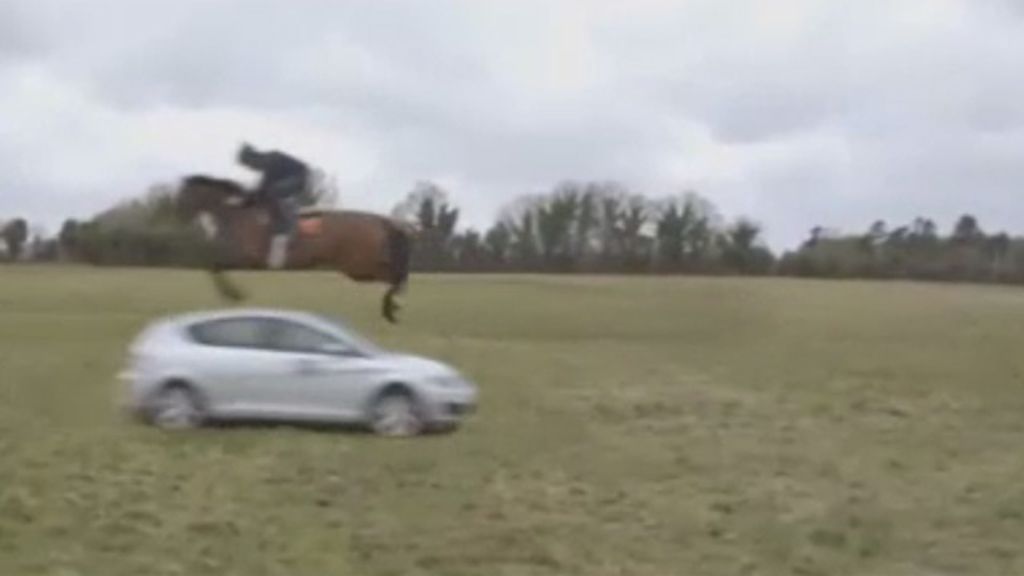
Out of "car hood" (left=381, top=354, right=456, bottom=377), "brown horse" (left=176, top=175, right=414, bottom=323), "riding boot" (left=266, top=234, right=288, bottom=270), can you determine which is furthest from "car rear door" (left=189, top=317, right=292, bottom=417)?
"riding boot" (left=266, top=234, right=288, bottom=270)

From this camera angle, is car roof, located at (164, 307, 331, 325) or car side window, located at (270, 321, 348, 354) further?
car roof, located at (164, 307, 331, 325)

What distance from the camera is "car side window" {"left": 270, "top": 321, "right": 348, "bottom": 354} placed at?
22.7 meters

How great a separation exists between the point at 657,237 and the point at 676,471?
6120mm

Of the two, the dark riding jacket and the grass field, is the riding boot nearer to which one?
the dark riding jacket

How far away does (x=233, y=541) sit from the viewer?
583 inches

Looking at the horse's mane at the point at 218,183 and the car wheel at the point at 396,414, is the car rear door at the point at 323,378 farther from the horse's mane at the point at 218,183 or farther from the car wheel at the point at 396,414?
the horse's mane at the point at 218,183

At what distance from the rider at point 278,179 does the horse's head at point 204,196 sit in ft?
0.73

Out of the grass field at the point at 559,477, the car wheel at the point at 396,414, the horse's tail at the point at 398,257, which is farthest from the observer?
the car wheel at the point at 396,414

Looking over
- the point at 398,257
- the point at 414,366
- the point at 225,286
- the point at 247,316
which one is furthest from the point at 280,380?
the point at 398,257

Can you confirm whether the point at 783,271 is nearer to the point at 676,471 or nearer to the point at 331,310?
the point at 676,471

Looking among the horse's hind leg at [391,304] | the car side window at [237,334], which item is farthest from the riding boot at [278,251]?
A: the car side window at [237,334]

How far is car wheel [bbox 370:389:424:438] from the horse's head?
1527 centimetres

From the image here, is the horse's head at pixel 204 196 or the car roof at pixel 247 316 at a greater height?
the horse's head at pixel 204 196

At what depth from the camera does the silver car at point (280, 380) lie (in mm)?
22422
